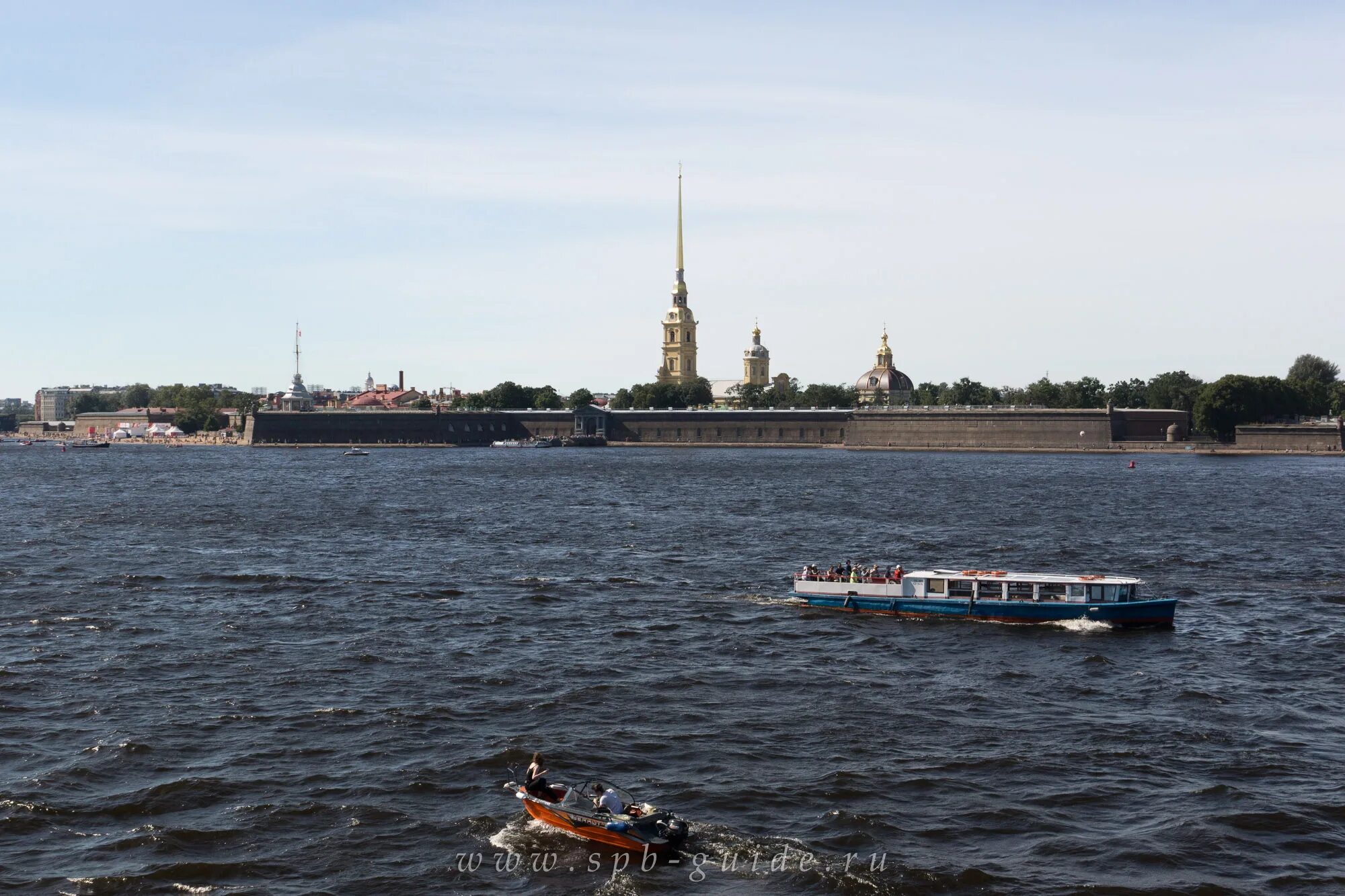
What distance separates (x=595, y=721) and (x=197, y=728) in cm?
644

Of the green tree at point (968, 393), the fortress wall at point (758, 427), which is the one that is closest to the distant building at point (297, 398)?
the fortress wall at point (758, 427)

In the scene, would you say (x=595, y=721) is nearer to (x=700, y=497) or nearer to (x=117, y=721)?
(x=117, y=721)

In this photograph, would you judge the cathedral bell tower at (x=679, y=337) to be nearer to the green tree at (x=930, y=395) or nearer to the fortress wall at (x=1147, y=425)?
the green tree at (x=930, y=395)

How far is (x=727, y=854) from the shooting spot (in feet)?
54.2

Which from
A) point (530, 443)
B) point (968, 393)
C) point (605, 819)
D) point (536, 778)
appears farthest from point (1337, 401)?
point (605, 819)

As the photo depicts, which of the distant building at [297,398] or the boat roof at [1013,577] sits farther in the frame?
the distant building at [297,398]

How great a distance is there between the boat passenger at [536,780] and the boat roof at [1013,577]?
16198 millimetres

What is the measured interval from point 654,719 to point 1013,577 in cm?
1272

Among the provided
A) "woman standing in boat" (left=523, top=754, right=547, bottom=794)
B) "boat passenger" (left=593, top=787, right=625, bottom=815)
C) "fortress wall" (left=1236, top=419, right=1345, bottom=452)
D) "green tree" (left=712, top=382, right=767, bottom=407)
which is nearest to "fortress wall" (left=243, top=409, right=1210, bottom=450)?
"fortress wall" (left=1236, top=419, right=1345, bottom=452)

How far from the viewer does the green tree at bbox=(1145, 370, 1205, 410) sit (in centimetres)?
13425

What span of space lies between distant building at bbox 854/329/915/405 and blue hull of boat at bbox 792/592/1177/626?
505 feet

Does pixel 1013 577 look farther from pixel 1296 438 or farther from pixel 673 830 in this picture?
pixel 1296 438

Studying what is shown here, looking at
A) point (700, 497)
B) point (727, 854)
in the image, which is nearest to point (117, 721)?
point (727, 854)

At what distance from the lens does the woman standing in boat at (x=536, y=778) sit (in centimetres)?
1756
